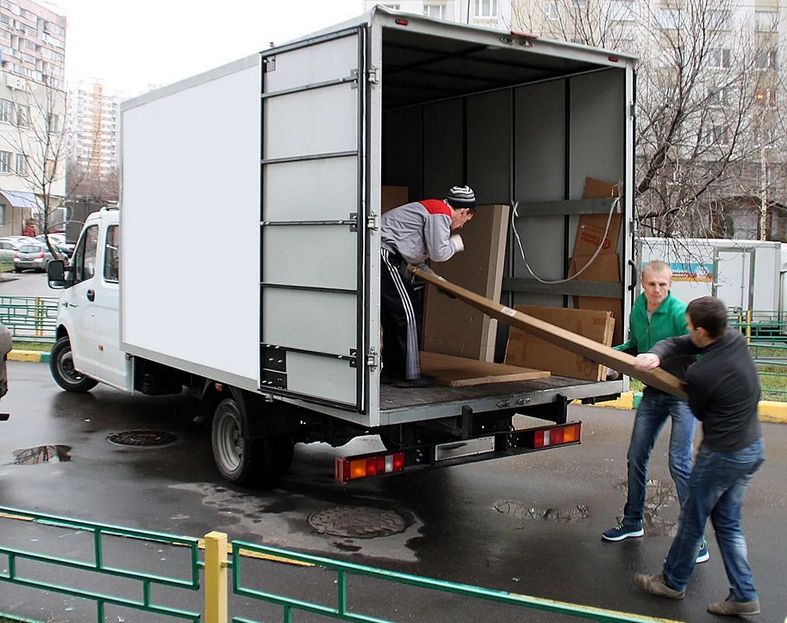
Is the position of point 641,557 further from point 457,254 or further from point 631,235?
point 457,254

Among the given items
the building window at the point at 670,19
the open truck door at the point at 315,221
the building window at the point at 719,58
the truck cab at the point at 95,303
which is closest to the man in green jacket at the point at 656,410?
the open truck door at the point at 315,221

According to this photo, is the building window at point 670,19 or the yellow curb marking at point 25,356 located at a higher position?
the building window at point 670,19

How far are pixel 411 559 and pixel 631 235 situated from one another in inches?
114

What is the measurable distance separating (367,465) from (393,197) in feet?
12.1

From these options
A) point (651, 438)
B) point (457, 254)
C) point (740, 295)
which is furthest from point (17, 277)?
point (651, 438)

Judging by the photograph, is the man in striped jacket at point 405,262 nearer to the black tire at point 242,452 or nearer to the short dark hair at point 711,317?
the black tire at point 242,452

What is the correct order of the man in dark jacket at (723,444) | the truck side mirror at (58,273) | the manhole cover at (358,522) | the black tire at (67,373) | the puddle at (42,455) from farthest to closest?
the black tire at (67,373), the truck side mirror at (58,273), the puddle at (42,455), the manhole cover at (358,522), the man in dark jacket at (723,444)

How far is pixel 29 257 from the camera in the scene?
39.4 m

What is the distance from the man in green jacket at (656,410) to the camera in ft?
18.2

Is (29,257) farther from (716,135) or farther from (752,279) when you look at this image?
(716,135)

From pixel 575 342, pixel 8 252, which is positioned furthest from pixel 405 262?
pixel 8 252

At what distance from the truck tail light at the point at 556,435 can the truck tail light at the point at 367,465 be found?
1102 mm

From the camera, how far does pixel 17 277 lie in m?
37.0

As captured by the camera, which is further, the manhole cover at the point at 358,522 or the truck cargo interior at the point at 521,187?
the truck cargo interior at the point at 521,187
